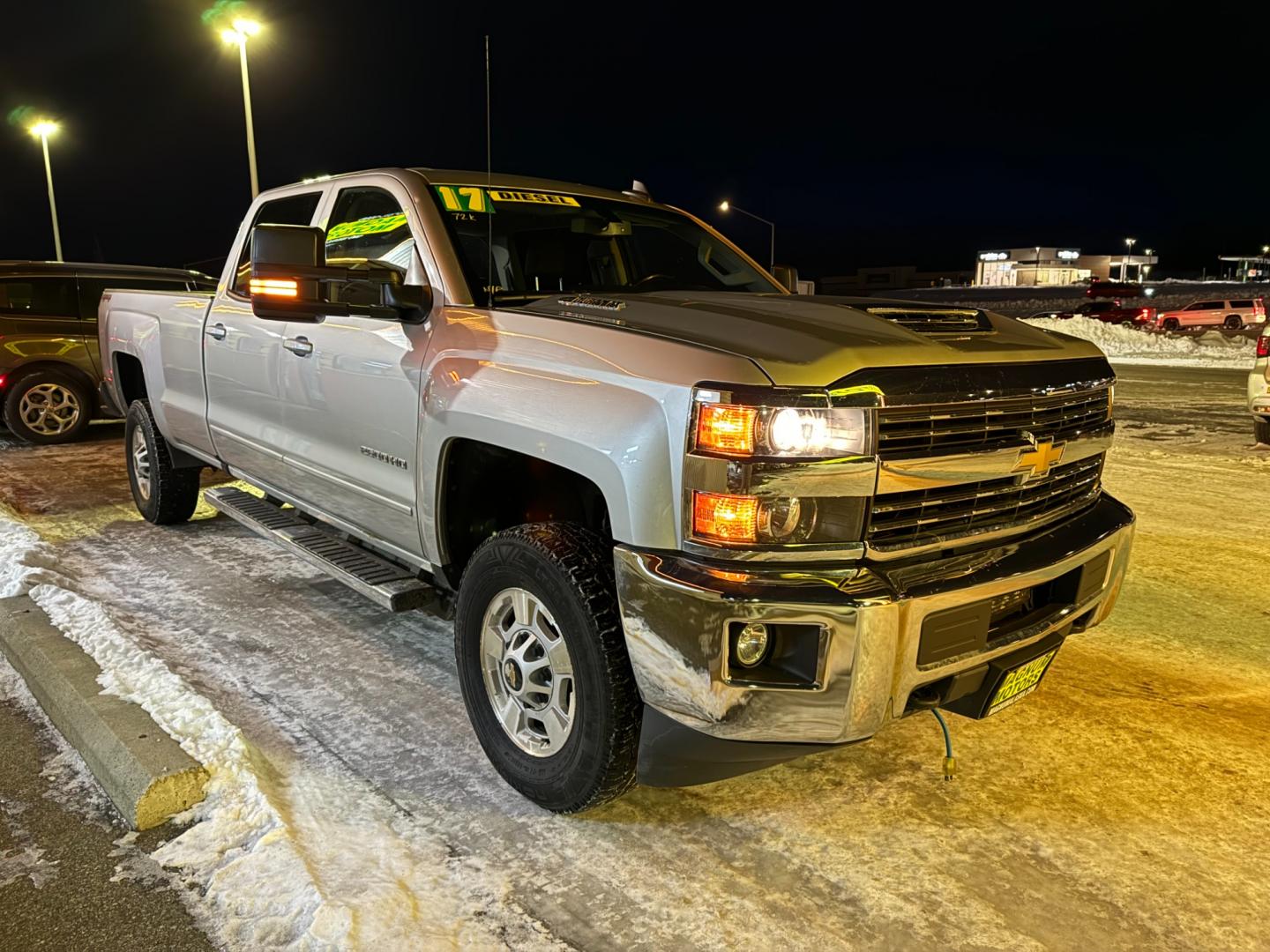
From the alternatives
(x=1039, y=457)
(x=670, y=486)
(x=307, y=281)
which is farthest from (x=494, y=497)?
(x=1039, y=457)

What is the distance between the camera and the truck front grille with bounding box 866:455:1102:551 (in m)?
2.51

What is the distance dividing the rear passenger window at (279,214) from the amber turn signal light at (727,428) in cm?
303

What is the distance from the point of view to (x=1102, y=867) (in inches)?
106

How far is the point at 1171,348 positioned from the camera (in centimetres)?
2184

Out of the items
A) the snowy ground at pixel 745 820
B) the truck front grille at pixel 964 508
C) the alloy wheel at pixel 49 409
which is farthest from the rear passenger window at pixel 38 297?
the truck front grille at pixel 964 508

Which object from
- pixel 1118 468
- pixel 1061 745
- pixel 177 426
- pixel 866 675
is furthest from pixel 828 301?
pixel 1118 468

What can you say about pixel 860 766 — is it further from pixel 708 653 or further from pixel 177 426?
pixel 177 426

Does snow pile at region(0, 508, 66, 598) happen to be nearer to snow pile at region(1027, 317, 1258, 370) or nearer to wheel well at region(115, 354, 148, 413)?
wheel well at region(115, 354, 148, 413)

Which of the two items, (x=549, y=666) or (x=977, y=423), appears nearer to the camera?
(x=977, y=423)

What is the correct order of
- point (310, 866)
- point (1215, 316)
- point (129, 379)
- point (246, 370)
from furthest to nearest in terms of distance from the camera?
point (1215, 316), point (129, 379), point (246, 370), point (310, 866)

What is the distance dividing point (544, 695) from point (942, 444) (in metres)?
1.43

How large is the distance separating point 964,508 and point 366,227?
9.46 feet

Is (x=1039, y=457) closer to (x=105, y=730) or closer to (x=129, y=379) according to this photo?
(x=105, y=730)

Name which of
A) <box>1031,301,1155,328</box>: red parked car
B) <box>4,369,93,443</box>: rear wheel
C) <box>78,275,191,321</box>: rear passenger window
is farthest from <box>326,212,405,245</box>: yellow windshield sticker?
<box>1031,301,1155,328</box>: red parked car
